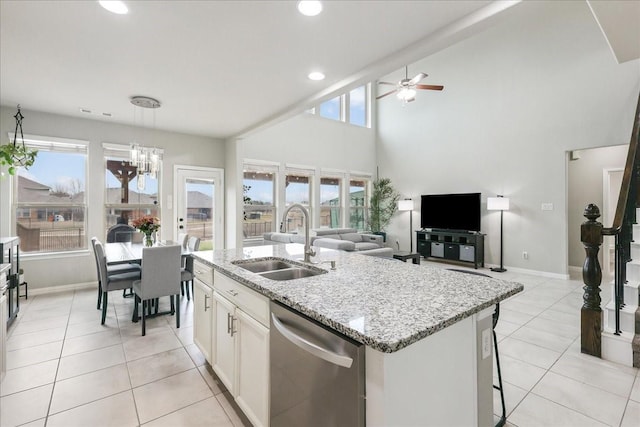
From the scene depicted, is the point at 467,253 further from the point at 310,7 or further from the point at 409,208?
the point at 310,7

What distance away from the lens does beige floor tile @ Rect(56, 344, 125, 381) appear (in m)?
2.38

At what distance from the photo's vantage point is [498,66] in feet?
20.7

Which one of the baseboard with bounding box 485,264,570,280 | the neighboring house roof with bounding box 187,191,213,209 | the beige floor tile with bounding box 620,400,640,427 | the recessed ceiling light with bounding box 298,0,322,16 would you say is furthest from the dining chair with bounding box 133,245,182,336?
the baseboard with bounding box 485,264,570,280

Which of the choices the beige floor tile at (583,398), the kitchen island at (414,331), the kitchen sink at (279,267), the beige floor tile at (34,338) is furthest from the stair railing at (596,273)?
the beige floor tile at (34,338)

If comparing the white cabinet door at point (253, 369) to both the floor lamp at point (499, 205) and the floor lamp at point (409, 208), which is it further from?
the floor lamp at point (409, 208)

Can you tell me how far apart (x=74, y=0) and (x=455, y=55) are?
725 cm

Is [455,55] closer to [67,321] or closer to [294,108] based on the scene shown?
[294,108]

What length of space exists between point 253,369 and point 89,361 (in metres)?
1.84

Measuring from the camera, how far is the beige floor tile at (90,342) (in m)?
2.74

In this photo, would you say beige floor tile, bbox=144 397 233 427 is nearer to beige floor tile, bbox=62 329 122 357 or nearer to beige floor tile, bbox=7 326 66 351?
beige floor tile, bbox=62 329 122 357

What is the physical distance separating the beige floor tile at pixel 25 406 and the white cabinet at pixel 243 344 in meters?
1.09

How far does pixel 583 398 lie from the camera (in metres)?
2.04

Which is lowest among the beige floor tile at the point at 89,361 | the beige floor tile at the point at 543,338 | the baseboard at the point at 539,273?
the beige floor tile at the point at 89,361

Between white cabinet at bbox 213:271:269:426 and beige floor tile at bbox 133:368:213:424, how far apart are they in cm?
22
